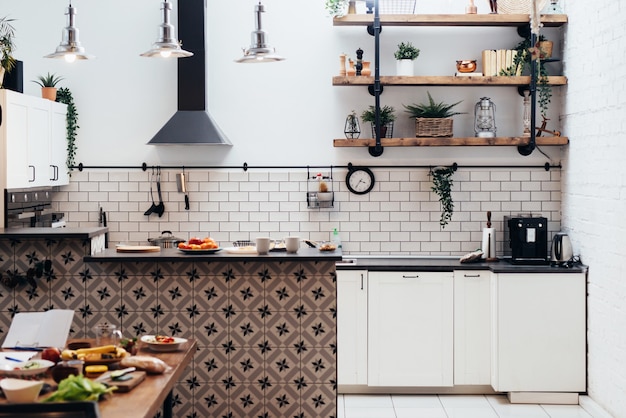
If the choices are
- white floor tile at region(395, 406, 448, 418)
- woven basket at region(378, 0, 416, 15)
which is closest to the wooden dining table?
white floor tile at region(395, 406, 448, 418)

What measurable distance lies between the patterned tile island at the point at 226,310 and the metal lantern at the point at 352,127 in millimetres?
1930

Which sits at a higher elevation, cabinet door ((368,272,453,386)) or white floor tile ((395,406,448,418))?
cabinet door ((368,272,453,386))

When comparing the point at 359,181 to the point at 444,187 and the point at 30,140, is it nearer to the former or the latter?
the point at 444,187

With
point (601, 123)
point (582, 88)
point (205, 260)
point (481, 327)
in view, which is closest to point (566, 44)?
point (582, 88)

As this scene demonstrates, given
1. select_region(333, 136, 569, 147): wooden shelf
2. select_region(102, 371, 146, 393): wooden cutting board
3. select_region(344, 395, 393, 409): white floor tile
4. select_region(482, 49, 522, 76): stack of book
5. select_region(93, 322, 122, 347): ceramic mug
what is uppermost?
select_region(482, 49, 522, 76): stack of book

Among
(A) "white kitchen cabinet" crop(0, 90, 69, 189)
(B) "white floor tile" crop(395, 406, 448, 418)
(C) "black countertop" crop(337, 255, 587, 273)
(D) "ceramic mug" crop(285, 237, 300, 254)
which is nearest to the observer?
(D) "ceramic mug" crop(285, 237, 300, 254)

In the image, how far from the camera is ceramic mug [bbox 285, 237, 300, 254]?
5.17 metres

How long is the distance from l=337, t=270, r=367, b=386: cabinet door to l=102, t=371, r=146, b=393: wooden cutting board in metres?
3.23

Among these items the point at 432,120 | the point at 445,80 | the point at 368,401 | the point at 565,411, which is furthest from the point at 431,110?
the point at 565,411

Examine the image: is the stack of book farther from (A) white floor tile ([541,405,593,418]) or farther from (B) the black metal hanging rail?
(A) white floor tile ([541,405,593,418])

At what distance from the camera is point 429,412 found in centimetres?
604

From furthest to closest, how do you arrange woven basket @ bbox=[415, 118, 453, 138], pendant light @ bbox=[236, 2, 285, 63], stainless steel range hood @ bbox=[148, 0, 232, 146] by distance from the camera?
stainless steel range hood @ bbox=[148, 0, 232, 146], woven basket @ bbox=[415, 118, 453, 138], pendant light @ bbox=[236, 2, 285, 63]

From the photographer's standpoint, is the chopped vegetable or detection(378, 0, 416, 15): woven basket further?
detection(378, 0, 416, 15): woven basket

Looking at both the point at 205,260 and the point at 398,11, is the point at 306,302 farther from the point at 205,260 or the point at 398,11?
the point at 398,11
